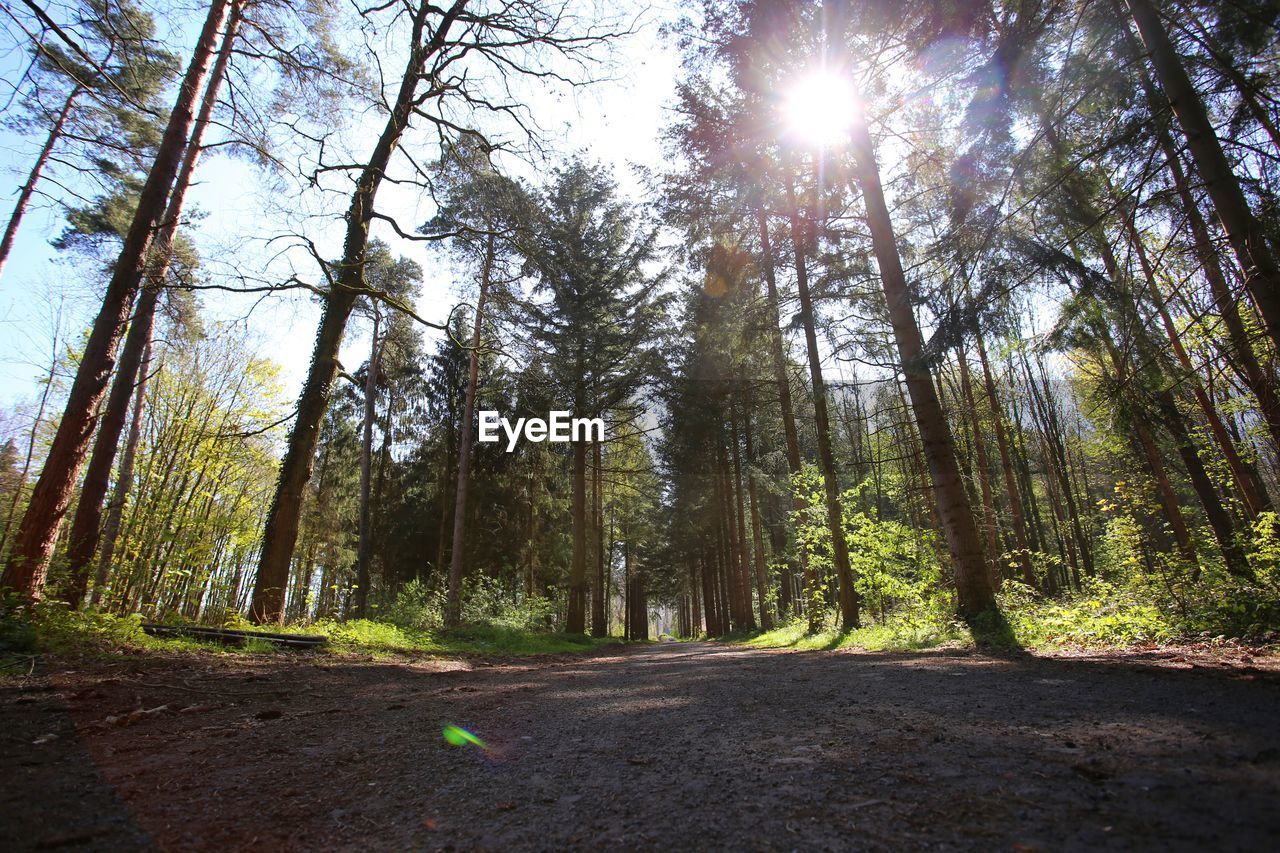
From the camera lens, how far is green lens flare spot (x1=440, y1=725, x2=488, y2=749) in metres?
2.81

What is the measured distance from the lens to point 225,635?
614cm

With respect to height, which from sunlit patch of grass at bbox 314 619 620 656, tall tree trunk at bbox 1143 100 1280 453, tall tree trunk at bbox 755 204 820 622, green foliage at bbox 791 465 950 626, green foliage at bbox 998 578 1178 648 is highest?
tall tree trunk at bbox 755 204 820 622

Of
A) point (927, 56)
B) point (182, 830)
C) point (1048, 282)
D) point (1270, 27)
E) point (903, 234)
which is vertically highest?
point (927, 56)

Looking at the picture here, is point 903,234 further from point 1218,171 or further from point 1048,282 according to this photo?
point 1218,171

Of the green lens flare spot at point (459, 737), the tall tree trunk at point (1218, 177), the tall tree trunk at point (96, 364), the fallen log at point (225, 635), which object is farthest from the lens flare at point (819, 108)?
the fallen log at point (225, 635)

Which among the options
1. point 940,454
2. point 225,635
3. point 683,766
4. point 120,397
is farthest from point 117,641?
point 940,454

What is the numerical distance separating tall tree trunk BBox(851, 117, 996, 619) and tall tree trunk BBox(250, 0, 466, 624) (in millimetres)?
7762

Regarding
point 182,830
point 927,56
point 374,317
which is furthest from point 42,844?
point 374,317

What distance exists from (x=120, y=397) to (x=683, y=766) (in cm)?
873

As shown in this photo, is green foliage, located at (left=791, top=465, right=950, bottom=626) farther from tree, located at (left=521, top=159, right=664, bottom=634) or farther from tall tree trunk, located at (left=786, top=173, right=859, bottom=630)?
tree, located at (left=521, top=159, right=664, bottom=634)

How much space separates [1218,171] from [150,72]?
35.2ft

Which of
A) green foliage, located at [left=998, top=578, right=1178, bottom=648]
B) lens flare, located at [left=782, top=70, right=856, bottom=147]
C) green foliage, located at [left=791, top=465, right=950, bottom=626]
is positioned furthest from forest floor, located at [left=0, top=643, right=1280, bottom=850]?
lens flare, located at [left=782, top=70, right=856, bottom=147]

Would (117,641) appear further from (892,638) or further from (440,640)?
(892,638)

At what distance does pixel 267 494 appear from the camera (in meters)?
20.6
